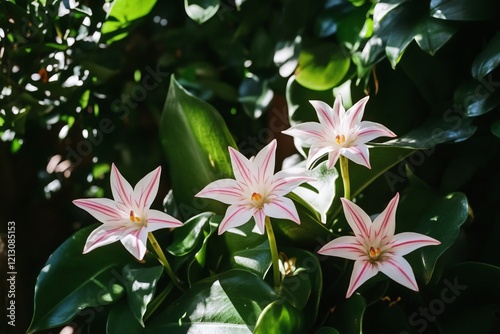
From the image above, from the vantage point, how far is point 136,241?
60 cm

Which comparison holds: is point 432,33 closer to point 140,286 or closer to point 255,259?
point 255,259

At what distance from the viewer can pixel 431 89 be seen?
2.63 feet

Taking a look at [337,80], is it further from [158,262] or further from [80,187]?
[80,187]

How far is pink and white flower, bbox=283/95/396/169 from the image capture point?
24.2 inches

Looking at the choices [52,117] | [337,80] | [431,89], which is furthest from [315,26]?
[52,117]

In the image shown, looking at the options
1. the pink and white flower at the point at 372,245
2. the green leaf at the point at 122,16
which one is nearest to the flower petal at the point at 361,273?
the pink and white flower at the point at 372,245

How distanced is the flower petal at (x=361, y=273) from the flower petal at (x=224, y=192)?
14cm

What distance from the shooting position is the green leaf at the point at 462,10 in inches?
27.9

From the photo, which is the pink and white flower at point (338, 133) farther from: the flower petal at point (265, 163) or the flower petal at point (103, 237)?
the flower petal at point (103, 237)

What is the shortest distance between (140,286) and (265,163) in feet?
0.68

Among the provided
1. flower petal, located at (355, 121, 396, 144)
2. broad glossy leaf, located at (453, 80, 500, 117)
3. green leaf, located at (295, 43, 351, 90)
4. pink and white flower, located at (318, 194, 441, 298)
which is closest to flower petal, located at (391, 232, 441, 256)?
pink and white flower, located at (318, 194, 441, 298)

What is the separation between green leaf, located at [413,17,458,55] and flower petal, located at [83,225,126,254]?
0.42m

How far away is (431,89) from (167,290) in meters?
0.44

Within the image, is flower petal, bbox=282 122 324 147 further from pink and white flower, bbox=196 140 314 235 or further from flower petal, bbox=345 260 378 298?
flower petal, bbox=345 260 378 298
